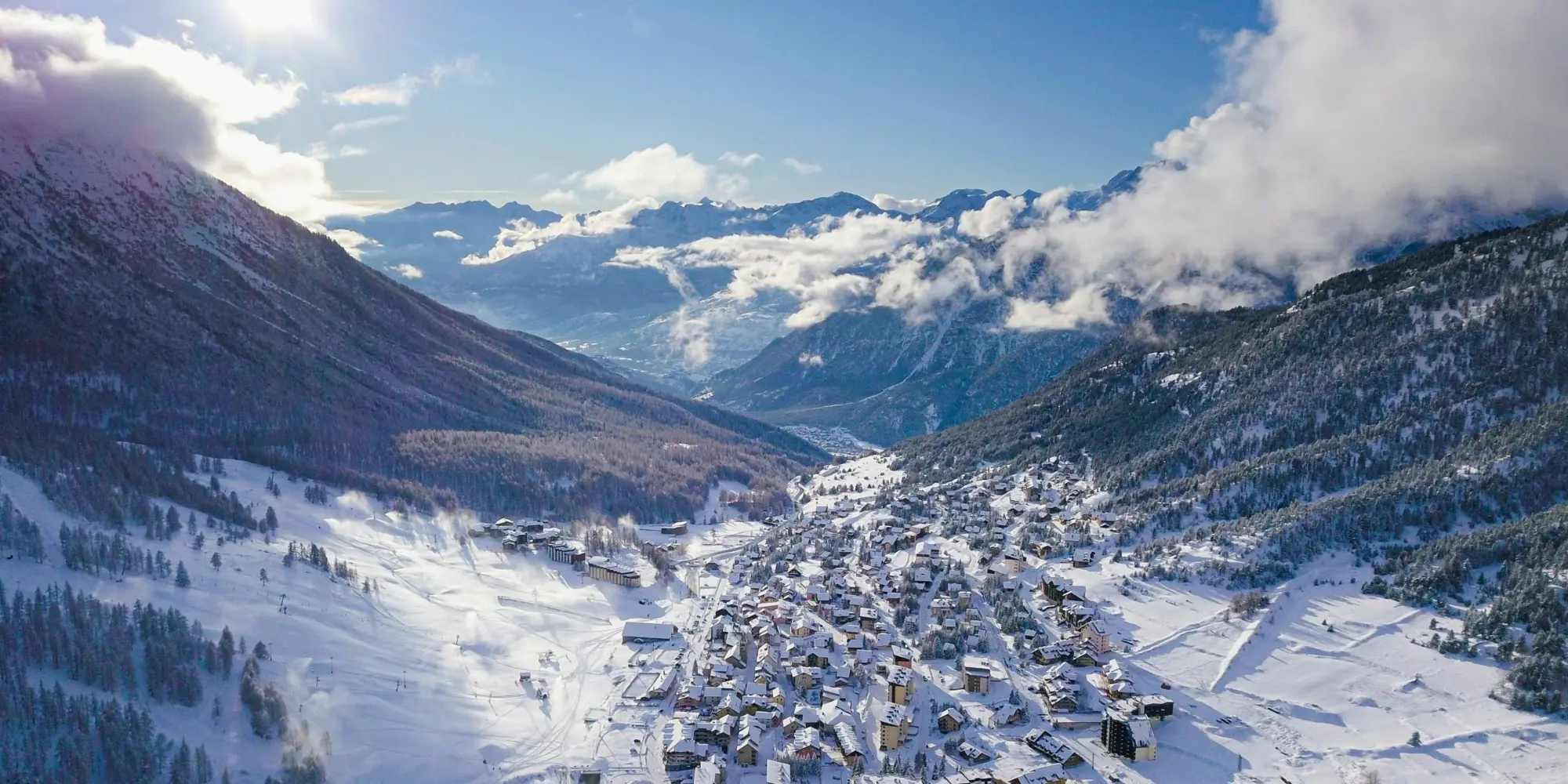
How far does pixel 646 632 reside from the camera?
96.3 meters

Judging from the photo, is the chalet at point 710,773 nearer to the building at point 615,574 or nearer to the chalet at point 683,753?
the chalet at point 683,753

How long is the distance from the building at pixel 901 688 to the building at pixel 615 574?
46.2 metres

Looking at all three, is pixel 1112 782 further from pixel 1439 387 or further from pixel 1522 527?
pixel 1439 387

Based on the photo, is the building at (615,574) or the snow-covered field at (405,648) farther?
the building at (615,574)

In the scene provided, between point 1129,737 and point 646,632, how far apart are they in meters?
49.3

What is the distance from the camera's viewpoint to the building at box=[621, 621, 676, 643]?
95.6 m

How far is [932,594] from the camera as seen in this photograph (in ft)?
345

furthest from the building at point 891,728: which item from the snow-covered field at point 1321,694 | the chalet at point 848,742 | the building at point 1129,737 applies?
the snow-covered field at point 1321,694

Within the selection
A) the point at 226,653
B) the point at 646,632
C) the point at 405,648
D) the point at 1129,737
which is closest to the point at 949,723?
the point at 1129,737

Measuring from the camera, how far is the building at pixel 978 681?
258 feet

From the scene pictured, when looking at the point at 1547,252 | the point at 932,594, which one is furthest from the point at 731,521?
the point at 1547,252

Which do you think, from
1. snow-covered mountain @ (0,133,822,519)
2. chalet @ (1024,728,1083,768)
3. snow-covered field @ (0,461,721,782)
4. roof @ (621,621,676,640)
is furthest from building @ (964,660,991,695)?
snow-covered mountain @ (0,133,822,519)

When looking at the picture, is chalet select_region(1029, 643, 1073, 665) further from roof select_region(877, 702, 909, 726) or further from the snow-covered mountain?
the snow-covered mountain

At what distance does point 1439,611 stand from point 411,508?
12445 cm
